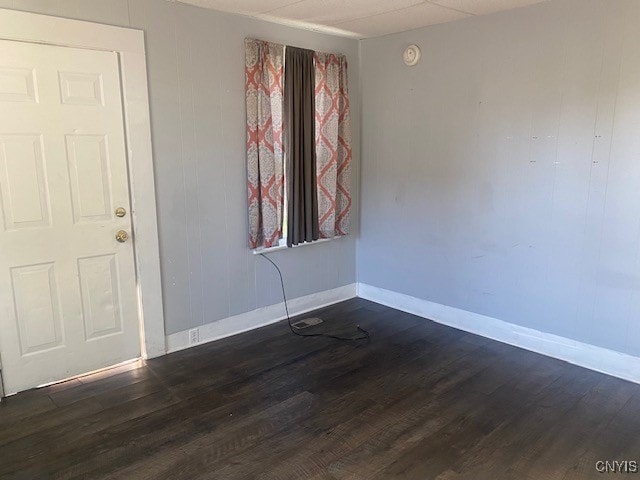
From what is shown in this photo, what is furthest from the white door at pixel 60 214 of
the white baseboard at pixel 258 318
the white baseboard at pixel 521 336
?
the white baseboard at pixel 521 336

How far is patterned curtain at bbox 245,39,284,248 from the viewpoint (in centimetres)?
352

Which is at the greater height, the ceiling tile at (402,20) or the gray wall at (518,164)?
the ceiling tile at (402,20)

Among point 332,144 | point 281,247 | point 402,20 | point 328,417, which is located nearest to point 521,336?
point 328,417

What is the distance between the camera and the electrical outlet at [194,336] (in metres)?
3.51

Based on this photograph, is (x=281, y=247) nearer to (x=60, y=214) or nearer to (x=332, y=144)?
(x=332, y=144)

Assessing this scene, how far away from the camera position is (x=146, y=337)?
327 centimetres

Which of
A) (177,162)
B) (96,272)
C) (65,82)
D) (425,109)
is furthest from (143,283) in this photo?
(425,109)

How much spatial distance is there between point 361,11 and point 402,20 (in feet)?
1.38

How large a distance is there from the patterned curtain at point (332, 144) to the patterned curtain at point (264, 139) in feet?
1.37

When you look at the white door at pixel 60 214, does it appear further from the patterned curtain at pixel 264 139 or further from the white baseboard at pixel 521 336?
the white baseboard at pixel 521 336

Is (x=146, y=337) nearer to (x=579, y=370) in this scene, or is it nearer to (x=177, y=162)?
(x=177, y=162)

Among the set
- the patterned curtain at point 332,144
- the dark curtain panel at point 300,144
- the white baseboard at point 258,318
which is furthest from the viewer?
the patterned curtain at point 332,144

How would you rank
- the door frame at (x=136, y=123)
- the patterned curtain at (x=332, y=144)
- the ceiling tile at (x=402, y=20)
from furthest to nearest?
the patterned curtain at (x=332, y=144), the ceiling tile at (x=402, y=20), the door frame at (x=136, y=123)

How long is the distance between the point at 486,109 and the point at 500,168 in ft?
1.46
